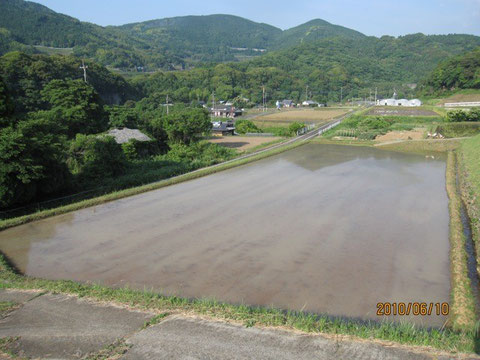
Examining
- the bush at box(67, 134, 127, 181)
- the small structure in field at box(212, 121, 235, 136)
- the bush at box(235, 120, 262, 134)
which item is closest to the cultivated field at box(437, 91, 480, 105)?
the bush at box(235, 120, 262, 134)

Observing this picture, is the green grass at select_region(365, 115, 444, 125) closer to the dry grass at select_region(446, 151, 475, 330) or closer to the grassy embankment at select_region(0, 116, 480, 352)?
the dry grass at select_region(446, 151, 475, 330)

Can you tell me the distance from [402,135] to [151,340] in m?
32.5

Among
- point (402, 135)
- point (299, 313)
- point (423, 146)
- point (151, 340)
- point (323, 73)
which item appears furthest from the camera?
point (323, 73)

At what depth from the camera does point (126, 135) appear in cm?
2205

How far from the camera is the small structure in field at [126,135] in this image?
21516 millimetres

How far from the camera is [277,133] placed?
121 feet

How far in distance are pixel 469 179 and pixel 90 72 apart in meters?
53.8

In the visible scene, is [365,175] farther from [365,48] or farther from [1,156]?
[365,48]

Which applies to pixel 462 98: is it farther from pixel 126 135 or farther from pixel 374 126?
pixel 126 135

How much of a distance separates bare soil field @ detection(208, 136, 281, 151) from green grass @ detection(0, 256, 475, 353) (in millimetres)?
21565

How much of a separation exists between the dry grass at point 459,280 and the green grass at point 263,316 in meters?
0.45

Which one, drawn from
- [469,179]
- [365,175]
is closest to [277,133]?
[365,175]

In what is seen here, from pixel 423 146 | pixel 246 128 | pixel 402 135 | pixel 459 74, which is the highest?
pixel 459 74
